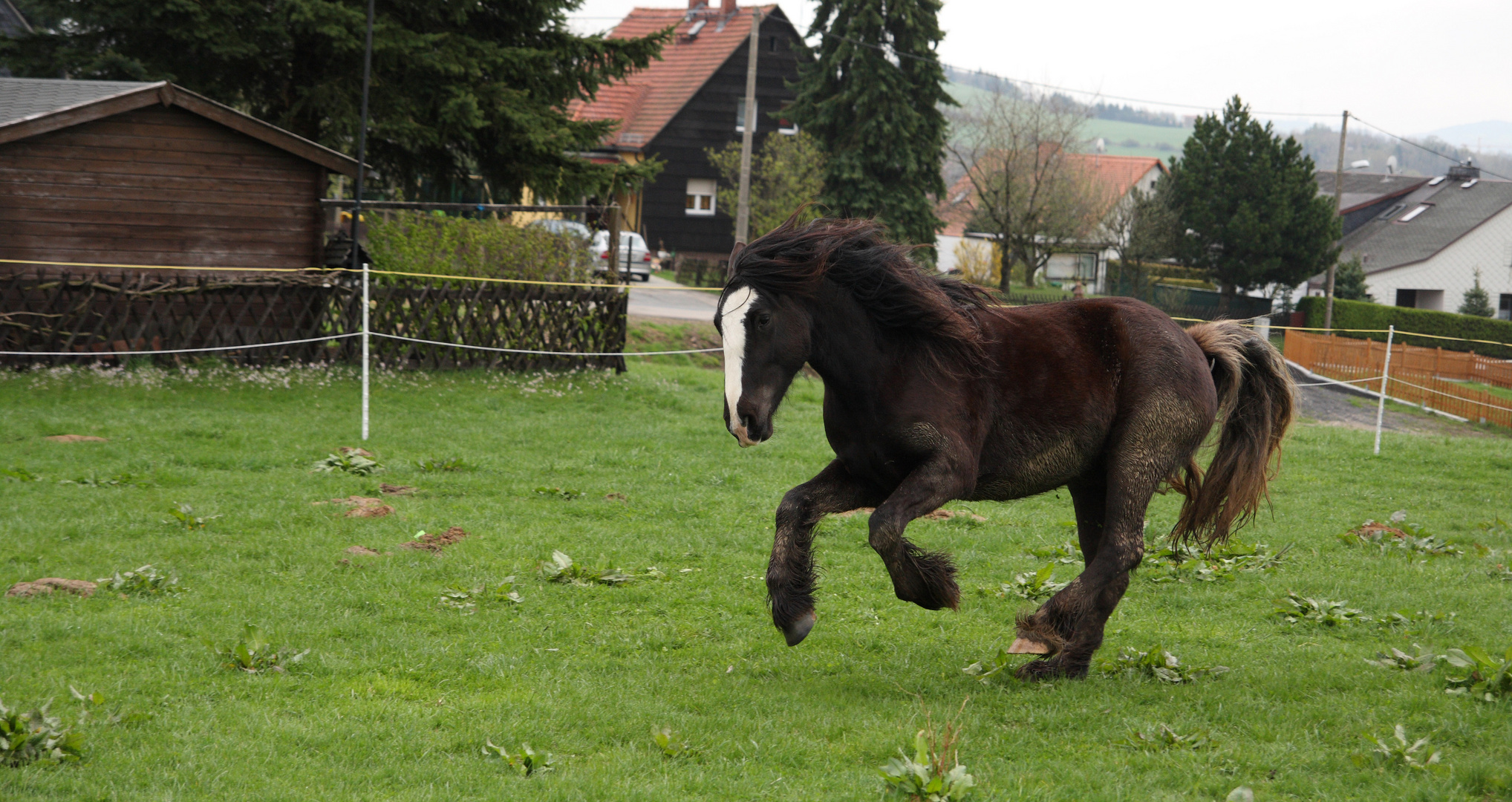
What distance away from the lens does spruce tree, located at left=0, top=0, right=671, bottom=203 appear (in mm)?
15156

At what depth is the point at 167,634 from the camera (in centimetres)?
513

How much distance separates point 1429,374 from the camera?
71.9 ft

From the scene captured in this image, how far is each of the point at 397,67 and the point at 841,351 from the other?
44.3ft

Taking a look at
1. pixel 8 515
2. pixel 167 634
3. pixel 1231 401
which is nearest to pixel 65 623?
pixel 167 634

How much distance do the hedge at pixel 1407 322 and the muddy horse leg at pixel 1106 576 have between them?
32.6 m

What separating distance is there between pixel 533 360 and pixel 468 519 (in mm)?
7886

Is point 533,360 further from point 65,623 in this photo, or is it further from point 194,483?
point 65,623

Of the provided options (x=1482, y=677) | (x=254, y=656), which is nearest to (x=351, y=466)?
(x=254, y=656)

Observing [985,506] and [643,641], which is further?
[985,506]

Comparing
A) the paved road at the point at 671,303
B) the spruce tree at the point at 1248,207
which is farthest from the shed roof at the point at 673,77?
the spruce tree at the point at 1248,207

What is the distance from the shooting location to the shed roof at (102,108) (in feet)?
41.0

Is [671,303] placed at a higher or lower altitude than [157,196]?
lower

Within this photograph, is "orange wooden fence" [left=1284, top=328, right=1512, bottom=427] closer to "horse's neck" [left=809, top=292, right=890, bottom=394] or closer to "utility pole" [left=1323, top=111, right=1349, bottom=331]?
"utility pole" [left=1323, top=111, right=1349, bottom=331]

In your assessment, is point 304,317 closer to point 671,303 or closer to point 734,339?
point 734,339
